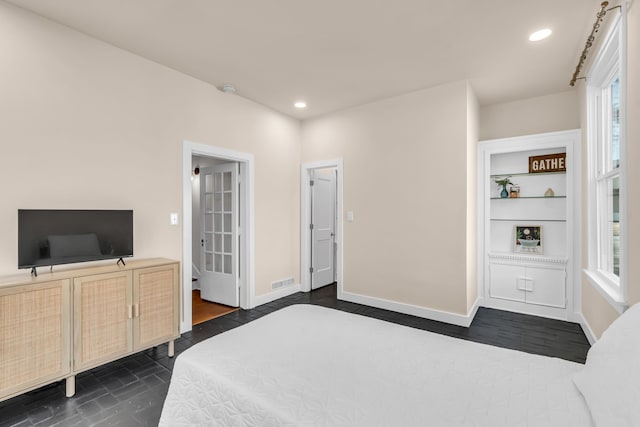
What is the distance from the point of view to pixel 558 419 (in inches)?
40.1

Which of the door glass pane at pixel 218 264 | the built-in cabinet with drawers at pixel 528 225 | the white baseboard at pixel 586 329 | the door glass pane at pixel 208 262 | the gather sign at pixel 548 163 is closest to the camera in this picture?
the white baseboard at pixel 586 329

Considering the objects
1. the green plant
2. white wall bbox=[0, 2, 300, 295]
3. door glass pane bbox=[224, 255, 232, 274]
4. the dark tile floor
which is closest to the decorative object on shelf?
the green plant

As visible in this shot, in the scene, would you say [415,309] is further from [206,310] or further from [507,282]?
[206,310]

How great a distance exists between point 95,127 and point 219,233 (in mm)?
2037

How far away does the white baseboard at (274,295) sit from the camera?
164 inches

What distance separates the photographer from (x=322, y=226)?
522 centimetres

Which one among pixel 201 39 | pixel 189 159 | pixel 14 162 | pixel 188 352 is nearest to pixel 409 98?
pixel 201 39

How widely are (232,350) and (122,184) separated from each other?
6.91 feet

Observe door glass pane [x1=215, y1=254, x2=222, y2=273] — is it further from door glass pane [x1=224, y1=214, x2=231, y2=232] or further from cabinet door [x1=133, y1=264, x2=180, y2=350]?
cabinet door [x1=133, y1=264, x2=180, y2=350]

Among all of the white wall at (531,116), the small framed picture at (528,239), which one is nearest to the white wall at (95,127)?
the white wall at (531,116)

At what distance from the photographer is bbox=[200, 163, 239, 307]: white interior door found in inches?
162

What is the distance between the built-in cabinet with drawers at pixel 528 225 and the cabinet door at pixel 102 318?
13.5ft

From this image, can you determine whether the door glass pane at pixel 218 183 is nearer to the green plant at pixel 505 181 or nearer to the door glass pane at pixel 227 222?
the door glass pane at pixel 227 222

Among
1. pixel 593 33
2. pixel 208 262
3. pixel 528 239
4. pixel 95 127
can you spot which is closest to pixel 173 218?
pixel 95 127
